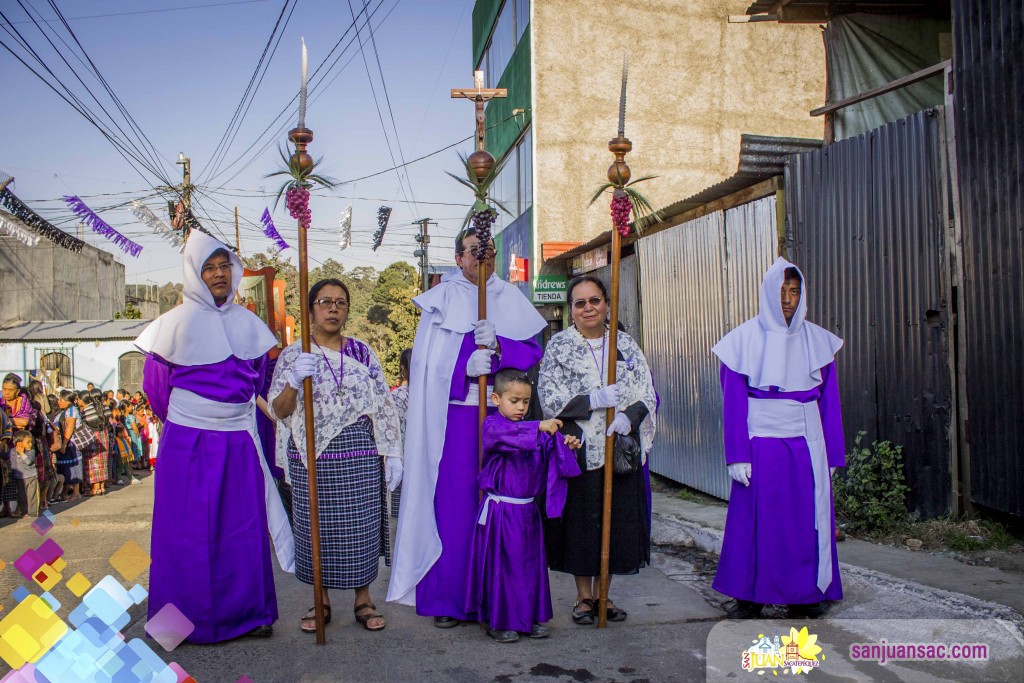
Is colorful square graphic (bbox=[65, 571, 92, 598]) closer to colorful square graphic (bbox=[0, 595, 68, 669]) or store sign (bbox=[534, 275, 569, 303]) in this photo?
colorful square graphic (bbox=[0, 595, 68, 669])

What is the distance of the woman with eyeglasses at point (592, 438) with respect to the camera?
15.9ft

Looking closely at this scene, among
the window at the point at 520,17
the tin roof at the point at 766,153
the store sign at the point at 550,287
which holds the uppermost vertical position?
the window at the point at 520,17

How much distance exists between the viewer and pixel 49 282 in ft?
130

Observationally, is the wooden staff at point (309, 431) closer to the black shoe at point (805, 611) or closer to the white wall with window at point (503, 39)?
the black shoe at point (805, 611)

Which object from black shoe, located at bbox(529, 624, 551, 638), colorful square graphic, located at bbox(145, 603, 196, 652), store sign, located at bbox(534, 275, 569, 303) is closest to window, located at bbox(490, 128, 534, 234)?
store sign, located at bbox(534, 275, 569, 303)

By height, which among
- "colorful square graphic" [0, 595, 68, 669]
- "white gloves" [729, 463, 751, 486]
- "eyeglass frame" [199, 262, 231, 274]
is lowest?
"colorful square graphic" [0, 595, 68, 669]

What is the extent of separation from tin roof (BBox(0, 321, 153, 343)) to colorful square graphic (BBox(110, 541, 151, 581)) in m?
25.1

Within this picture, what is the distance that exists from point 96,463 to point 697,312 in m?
9.52

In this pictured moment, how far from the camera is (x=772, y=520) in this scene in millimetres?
4766

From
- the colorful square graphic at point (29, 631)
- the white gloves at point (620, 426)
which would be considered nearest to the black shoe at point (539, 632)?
the white gloves at point (620, 426)

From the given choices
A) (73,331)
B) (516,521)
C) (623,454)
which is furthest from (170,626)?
(73,331)

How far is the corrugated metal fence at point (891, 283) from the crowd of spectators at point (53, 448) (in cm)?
751

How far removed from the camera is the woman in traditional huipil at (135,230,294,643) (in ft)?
15.2

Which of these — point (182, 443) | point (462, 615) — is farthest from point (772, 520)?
point (182, 443)
